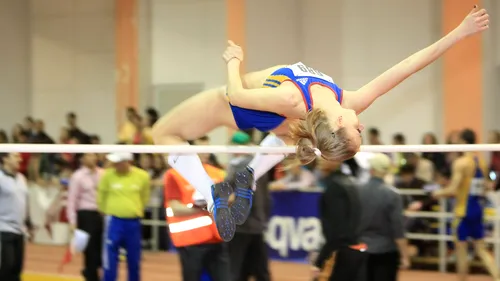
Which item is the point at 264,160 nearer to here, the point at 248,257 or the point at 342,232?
the point at 342,232

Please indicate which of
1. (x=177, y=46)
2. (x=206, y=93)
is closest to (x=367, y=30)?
(x=177, y=46)

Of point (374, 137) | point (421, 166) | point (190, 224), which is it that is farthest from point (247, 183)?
point (374, 137)

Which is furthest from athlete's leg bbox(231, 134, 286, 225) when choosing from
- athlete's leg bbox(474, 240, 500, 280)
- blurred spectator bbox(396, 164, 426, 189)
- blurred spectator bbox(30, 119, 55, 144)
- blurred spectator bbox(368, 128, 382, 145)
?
blurred spectator bbox(30, 119, 55, 144)

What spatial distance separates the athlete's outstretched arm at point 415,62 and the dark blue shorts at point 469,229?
3869mm

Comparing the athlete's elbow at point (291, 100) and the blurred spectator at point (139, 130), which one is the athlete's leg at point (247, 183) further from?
the blurred spectator at point (139, 130)

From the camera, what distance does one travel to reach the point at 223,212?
404cm

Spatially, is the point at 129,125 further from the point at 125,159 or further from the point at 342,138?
the point at 342,138

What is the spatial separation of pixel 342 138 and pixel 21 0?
488 inches

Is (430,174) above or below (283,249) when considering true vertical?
above

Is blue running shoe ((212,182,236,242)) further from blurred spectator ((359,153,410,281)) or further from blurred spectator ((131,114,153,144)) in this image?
blurred spectator ((131,114,153,144))

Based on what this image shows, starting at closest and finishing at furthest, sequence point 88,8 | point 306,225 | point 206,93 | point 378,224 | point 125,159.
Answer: point 206,93
point 378,224
point 125,159
point 306,225
point 88,8

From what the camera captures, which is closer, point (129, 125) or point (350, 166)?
point (350, 166)

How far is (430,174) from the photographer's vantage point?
919 centimetres

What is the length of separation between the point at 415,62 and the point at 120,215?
364cm
